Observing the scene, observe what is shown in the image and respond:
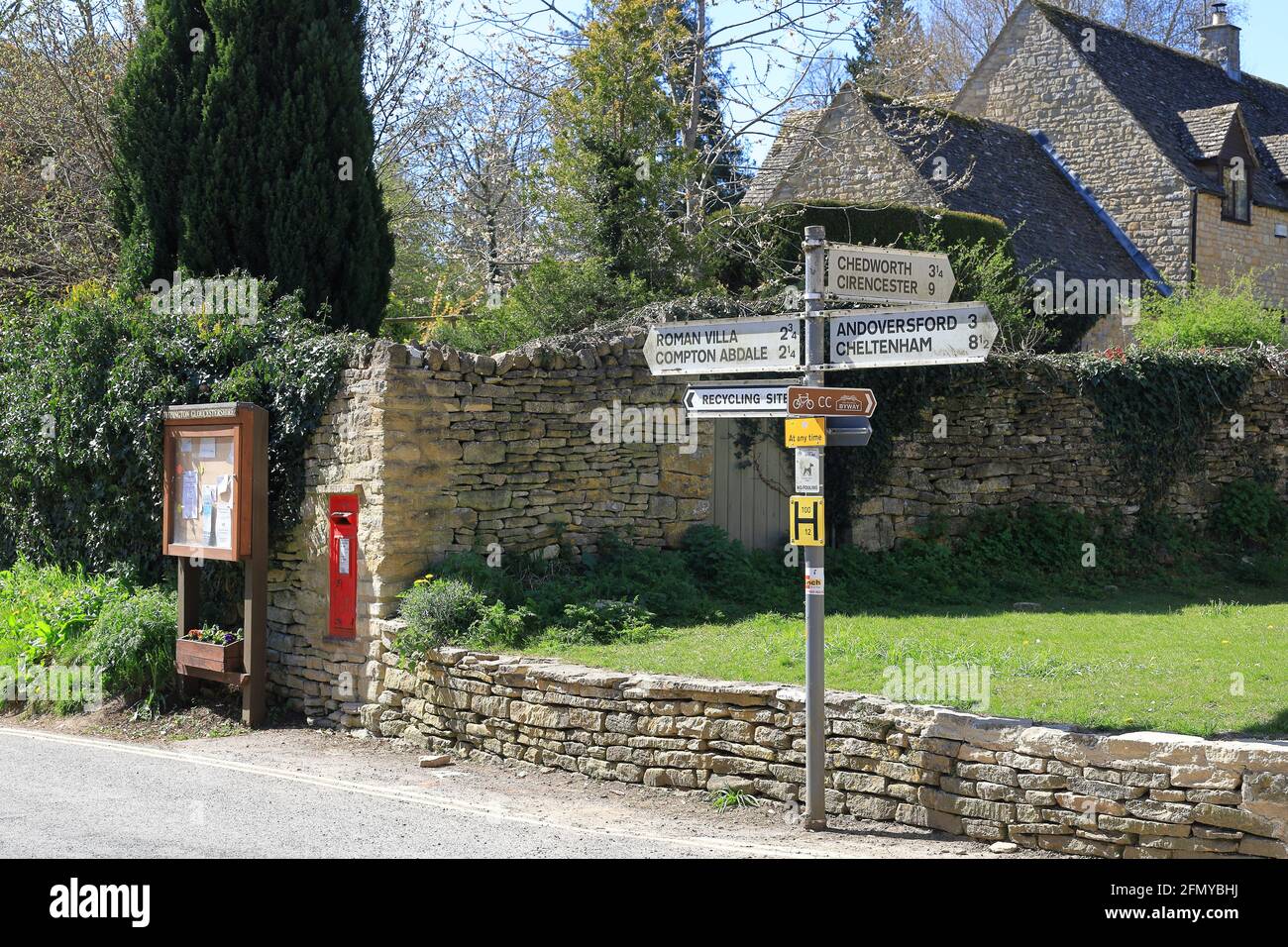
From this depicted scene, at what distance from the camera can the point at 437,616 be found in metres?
9.52

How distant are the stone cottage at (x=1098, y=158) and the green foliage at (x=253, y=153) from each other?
958 centimetres

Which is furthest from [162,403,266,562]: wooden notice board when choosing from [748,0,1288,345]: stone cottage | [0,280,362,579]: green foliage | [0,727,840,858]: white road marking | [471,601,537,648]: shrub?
[748,0,1288,345]: stone cottage

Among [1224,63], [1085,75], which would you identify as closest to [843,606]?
[1085,75]

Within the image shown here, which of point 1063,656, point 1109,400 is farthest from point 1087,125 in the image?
point 1063,656

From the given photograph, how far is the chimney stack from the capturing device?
3030 centimetres

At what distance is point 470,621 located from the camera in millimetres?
9617

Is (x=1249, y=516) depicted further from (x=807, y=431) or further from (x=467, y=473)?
(x=807, y=431)

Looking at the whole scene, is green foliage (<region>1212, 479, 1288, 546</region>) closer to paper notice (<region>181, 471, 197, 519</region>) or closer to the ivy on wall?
the ivy on wall

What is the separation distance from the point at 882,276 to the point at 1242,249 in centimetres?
2148

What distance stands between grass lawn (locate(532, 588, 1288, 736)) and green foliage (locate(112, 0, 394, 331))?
22.1 ft

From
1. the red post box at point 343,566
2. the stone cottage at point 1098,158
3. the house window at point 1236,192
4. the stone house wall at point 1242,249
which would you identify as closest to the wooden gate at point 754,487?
the red post box at point 343,566

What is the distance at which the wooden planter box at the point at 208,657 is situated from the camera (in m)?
10.4

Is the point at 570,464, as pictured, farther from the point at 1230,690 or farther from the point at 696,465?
the point at 1230,690

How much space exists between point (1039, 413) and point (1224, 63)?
71.1 feet
